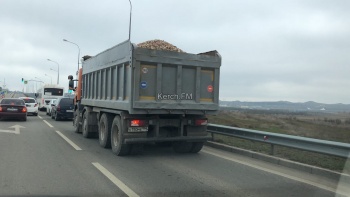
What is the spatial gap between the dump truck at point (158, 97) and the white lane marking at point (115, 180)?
1.35 m

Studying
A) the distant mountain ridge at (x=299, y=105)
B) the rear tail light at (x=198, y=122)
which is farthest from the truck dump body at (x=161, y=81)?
the distant mountain ridge at (x=299, y=105)

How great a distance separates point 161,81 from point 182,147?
2470 millimetres

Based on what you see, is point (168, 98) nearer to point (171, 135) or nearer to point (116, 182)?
point (171, 135)

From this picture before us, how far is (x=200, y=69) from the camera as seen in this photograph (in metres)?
10.3

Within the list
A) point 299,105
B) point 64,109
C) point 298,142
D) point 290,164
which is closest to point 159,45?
point 298,142

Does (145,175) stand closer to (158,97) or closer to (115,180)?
(115,180)

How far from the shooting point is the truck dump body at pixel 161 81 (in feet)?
30.9

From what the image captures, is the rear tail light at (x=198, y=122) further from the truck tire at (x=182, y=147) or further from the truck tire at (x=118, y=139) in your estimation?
the truck tire at (x=118, y=139)

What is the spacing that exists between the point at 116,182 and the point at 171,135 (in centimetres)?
379

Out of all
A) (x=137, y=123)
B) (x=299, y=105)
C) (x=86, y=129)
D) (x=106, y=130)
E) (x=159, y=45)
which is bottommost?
(x=86, y=129)

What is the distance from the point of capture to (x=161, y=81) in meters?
9.75

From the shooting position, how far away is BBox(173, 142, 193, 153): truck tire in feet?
36.1

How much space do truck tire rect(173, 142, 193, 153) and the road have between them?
1.24ft

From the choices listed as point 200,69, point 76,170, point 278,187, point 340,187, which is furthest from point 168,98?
point 340,187
